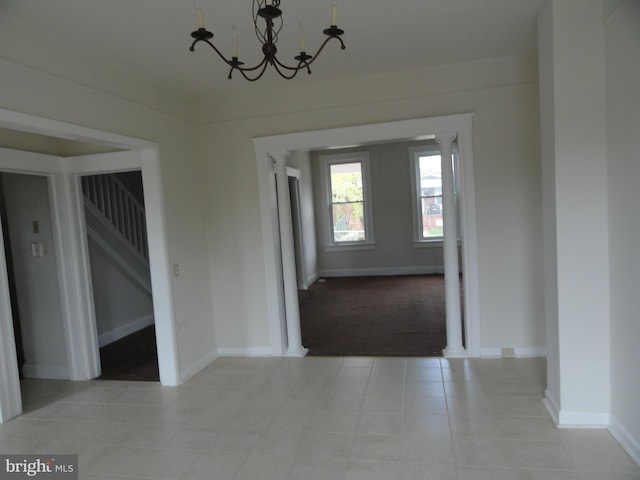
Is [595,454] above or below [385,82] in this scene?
below

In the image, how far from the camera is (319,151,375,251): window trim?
8.77 m

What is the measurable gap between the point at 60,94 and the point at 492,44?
3.16 metres

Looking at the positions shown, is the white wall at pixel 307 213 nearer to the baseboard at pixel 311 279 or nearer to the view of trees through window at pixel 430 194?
the baseboard at pixel 311 279

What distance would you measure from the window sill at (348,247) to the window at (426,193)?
0.94m

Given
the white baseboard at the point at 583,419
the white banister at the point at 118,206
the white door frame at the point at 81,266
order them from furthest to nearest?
1. the white banister at the point at 118,206
2. the white door frame at the point at 81,266
3. the white baseboard at the point at 583,419

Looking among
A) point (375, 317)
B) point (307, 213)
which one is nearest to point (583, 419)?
point (375, 317)

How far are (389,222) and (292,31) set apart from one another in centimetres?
618

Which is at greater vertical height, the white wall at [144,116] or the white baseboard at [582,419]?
the white wall at [144,116]

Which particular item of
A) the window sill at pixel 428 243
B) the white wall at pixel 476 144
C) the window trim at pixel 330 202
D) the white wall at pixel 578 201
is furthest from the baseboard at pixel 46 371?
the window sill at pixel 428 243

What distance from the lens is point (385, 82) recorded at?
3949 mm

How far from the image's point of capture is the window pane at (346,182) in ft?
29.1

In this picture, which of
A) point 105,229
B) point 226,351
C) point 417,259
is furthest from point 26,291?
point 417,259

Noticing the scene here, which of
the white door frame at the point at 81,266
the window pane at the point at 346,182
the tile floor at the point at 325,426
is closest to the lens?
the tile floor at the point at 325,426

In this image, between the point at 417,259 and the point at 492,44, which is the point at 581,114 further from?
the point at 417,259
